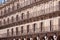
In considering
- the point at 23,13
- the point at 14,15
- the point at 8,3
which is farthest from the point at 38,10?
the point at 8,3

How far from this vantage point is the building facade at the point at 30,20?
2381 centimetres

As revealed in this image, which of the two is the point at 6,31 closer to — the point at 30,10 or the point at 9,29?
the point at 9,29

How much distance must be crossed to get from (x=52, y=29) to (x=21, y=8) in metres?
10.4

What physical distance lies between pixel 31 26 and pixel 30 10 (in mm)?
2384

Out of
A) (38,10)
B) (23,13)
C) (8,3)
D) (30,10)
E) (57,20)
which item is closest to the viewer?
(57,20)

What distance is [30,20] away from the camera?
1164 inches

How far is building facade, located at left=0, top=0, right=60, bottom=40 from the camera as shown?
78.1 ft

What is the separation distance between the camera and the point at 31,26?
94.2 ft

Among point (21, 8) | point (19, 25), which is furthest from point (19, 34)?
point (21, 8)

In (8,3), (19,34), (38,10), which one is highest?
(8,3)

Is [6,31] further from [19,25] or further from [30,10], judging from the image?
[30,10]

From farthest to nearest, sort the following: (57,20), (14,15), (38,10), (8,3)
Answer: (8,3)
(14,15)
(38,10)
(57,20)

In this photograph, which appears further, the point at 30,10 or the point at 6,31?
the point at 6,31

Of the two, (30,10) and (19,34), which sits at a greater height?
(30,10)
